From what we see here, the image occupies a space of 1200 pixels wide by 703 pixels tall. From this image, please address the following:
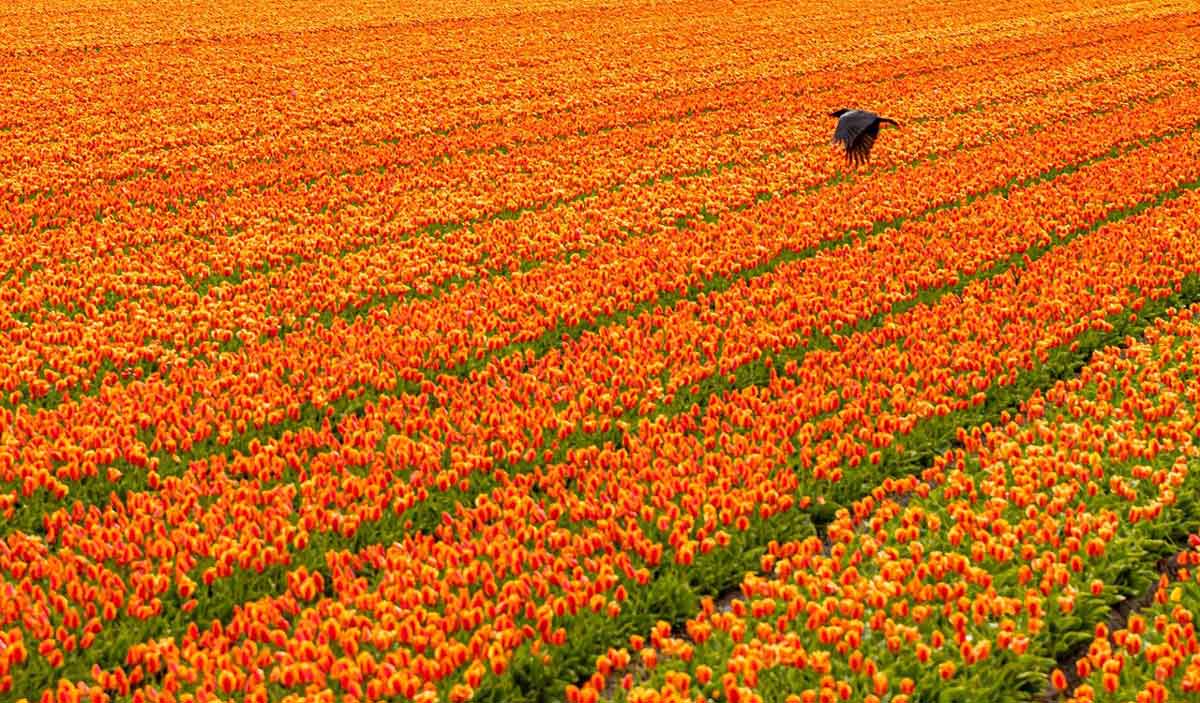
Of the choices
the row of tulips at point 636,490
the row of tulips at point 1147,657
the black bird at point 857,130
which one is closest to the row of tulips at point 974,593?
the row of tulips at point 1147,657

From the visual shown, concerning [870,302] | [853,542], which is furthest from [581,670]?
[870,302]

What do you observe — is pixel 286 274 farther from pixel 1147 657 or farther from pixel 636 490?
pixel 1147 657

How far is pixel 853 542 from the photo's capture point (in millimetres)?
6887

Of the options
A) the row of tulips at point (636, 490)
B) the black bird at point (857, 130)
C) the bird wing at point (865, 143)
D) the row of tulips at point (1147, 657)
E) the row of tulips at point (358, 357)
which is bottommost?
the row of tulips at point (1147, 657)

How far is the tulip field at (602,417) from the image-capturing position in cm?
582

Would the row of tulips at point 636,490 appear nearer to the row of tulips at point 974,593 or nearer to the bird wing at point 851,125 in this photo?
the row of tulips at point 974,593

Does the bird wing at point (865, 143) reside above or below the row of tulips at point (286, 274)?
above

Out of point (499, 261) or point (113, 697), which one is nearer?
point (113, 697)

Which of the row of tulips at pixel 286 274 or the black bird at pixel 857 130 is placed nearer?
the row of tulips at pixel 286 274

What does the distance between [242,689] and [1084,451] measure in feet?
18.3

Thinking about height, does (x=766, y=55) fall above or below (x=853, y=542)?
above

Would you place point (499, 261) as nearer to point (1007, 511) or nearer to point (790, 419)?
point (790, 419)

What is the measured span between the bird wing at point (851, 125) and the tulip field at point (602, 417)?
905 millimetres

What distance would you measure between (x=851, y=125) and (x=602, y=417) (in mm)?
7903
